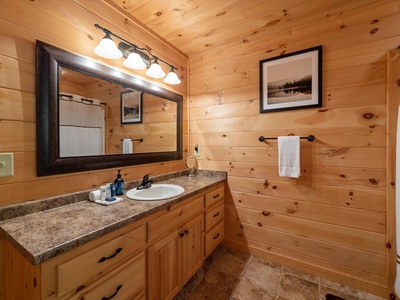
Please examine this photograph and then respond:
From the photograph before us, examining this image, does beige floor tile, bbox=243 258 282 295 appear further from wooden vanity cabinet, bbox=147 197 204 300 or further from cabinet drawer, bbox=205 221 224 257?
wooden vanity cabinet, bbox=147 197 204 300

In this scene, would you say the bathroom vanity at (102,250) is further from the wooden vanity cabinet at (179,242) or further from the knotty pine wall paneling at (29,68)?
the knotty pine wall paneling at (29,68)

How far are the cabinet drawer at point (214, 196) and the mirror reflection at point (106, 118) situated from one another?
26.4 inches

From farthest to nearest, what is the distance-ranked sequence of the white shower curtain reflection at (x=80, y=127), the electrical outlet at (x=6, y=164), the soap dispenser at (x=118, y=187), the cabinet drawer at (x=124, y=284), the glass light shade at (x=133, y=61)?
the glass light shade at (x=133, y=61) → the soap dispenser at (x=118, y=187) → the white shower curtain reflection at (x=80, y=127) → the electrical outlet at (x=6, y=164) → the cabinet drawer at (x=124, y=284)

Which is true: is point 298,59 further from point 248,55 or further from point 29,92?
point 29,92

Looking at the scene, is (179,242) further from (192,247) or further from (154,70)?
(154,70)

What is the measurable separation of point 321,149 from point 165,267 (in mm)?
1551

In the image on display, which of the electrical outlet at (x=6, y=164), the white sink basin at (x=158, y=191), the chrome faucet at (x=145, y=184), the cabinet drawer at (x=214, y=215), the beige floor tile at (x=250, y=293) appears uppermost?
the electrical outlet at (x=6, y=164)

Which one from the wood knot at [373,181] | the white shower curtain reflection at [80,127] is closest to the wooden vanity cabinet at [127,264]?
the white shower curtain reflection at [80,127]

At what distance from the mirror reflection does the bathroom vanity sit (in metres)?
0.43

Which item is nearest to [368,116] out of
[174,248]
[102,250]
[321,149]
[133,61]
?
[321,149]

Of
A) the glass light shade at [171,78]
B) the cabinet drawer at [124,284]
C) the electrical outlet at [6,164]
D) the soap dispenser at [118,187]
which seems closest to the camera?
the cabinet drawer at [124,284]

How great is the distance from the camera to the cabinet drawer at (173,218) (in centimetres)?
114

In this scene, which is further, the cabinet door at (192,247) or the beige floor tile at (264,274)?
the beige floor tile at (264,274)

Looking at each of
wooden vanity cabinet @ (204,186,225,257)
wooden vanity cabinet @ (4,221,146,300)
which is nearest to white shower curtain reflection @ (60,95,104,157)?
wooden vanity cabinet @ (4,221,146,300)
